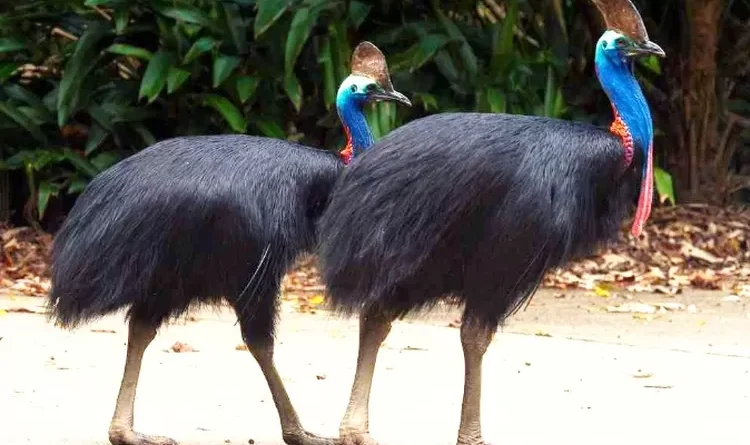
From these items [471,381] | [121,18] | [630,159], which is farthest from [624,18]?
[121,18]

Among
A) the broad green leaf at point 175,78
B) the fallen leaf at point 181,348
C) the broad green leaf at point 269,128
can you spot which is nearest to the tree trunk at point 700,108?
the broad green leaf at point 269,128

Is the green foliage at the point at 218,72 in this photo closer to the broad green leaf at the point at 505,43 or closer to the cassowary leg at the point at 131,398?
the broad green leaf at the point at 505,43

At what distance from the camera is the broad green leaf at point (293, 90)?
9.64 metres

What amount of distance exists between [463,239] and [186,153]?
38.6 inches

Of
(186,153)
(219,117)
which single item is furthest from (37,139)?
(186,153)

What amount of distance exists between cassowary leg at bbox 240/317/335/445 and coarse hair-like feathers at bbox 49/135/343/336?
0.22 feet

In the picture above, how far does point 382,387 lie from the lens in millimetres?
6168

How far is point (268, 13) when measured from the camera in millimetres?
9539

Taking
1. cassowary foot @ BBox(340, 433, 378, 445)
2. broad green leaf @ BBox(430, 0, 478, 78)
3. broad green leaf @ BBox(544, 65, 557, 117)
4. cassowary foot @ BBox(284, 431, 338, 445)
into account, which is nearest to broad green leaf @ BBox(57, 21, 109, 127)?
broad green leaf @ BBox(430, 0, 478, 78)

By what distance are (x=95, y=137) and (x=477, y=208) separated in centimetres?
604

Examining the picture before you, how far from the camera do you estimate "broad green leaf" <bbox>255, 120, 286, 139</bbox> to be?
9842mm

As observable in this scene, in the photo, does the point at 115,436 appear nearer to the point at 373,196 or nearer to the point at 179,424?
the point at 179,424

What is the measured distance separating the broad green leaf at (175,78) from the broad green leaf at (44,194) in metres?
1.18

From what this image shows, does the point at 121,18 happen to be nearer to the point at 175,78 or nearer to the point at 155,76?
the point at 155,76
